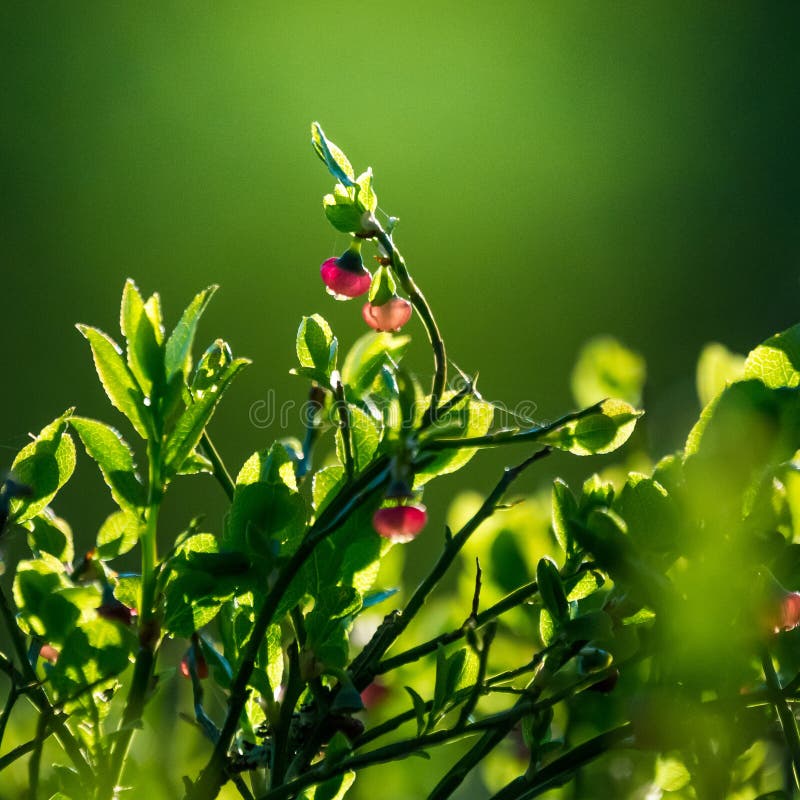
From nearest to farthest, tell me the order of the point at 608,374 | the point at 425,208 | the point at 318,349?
the point at 318,349
the point at 608,374
the point at 425,208

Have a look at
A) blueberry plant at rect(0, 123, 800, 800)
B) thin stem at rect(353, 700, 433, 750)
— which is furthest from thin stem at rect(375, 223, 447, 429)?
thin stem at rect(353, 700, 433, 750)

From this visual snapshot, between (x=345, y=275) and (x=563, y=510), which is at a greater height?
(x=345, y=275)

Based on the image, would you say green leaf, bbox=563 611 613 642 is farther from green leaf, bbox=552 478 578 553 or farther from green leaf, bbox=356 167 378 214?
green leaf, bbox=356 167 378 214

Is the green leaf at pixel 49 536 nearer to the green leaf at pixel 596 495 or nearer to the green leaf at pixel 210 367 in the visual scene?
the green leaf at pixel 210 367

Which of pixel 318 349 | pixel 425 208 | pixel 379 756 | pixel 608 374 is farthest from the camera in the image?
pixel 425 208

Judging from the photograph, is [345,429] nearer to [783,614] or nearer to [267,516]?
[267,516]

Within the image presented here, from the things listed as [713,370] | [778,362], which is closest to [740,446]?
[778,362]

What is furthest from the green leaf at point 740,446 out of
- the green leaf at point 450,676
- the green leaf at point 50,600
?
the green leaf at point 50,600
